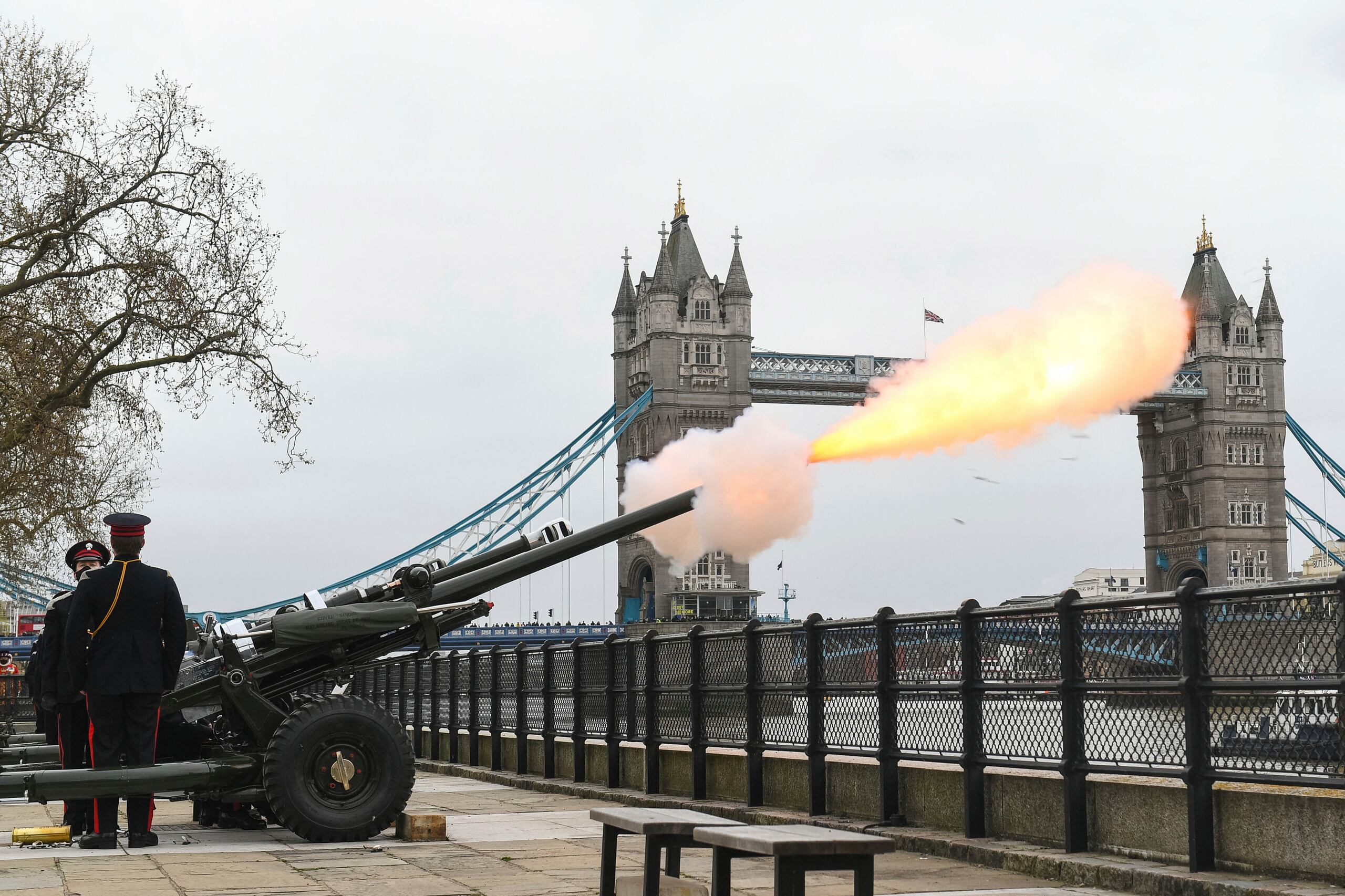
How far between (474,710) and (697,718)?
292 inches

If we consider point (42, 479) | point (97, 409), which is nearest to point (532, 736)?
point (42, 479)

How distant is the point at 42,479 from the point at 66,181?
15.1 ft

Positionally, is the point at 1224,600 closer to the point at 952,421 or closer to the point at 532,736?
the point at 952,421

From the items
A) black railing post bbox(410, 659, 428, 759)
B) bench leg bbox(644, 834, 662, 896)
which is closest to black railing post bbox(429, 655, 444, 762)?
black railing post bbox(410, 659, 428, 759)

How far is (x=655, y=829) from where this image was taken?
20.7 feet

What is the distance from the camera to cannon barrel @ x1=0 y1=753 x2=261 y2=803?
30.8 ft

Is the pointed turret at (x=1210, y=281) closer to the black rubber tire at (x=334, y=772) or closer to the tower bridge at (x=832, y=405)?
the tower bridge at (x=832, y=405)

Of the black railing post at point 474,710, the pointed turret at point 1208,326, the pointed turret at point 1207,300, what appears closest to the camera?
the black railing post at point 474,710

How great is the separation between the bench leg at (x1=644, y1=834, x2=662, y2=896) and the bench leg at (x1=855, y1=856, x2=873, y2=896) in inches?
39.8

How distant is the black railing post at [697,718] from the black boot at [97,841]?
4516 millimetres

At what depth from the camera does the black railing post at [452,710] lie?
2034cm

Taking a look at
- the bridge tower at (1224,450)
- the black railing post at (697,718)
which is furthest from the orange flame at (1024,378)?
the bridge tower at (1224,450)

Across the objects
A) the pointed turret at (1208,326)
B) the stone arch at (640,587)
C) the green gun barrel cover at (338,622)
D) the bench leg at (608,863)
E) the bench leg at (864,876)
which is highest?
the pointed turret at (1208,326)

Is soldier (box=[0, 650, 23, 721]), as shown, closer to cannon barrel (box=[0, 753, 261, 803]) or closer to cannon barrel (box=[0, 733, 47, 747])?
cannon barrel (box=[0, 733, 47, 747])
